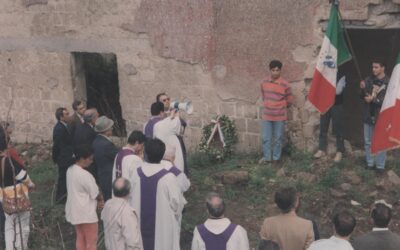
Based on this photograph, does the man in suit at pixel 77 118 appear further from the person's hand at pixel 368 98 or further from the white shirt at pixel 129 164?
the person's hand at pixel 368 98

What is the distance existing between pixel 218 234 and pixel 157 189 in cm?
110

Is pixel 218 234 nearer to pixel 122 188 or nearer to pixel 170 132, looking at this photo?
pixel 122 188

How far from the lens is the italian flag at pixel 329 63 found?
7.82 m

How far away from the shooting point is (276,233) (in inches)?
197

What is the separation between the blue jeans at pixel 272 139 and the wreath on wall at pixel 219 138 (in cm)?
67

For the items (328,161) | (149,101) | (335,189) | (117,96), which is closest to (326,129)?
(328,161)

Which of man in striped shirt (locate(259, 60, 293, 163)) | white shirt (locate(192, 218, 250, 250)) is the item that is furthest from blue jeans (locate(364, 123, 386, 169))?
white shirt (locate(192, 218, 250, 250))

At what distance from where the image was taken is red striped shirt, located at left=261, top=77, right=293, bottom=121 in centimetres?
865

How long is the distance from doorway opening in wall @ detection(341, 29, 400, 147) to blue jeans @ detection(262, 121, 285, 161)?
1.87m

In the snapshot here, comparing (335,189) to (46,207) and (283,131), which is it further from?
(46,207)

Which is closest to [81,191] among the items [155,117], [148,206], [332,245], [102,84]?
[148,206]

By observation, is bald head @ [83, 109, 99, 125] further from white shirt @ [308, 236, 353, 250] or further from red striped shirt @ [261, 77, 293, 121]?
white shirt @ [308, 236, 353, 250]

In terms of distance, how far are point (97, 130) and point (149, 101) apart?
3.03 m

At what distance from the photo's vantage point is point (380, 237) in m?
4.85
